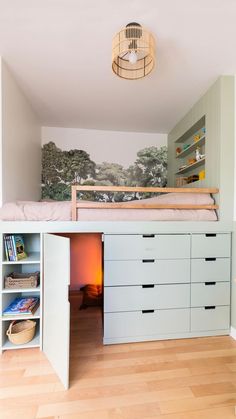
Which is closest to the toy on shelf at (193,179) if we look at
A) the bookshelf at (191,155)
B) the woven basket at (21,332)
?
the bookshelf at (191,155)

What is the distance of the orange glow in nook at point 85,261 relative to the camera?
3039 mm

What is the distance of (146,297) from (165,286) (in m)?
0.19

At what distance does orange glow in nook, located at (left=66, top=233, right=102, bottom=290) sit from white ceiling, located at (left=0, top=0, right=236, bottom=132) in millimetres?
1718

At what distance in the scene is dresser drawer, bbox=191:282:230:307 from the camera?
6.38 feet

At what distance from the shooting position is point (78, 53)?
70.4 inches

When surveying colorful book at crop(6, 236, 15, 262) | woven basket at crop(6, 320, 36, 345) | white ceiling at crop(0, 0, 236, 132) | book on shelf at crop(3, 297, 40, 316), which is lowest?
woven basket at crop(6, 320, 36, 345)

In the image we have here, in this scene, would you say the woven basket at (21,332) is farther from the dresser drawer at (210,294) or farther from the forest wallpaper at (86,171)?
the forest wallpaper at (86,171)

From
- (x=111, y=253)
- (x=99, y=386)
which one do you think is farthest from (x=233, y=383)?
(x=111, y=253)

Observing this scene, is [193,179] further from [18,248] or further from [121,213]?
[18,248]

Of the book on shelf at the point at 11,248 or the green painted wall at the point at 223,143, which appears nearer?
the book on shelf at the point at 11,248

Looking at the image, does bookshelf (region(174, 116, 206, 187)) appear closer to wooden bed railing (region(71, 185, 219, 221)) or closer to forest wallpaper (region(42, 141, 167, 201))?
forest wallpaper (region(42, 141, 167, 201))

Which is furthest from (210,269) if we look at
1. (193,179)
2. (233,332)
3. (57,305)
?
(57,305)

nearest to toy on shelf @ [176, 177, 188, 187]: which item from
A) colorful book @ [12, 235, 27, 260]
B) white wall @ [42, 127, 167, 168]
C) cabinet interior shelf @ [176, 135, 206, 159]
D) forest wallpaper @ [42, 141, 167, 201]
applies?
cabinet interior shelf @ [176, 135, 206, 159]

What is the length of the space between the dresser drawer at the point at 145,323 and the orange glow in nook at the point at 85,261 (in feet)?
3.98
